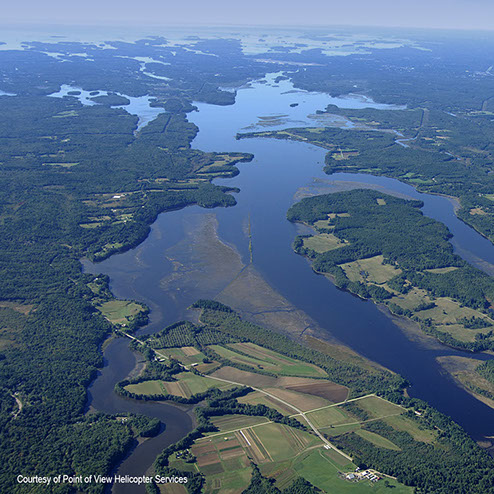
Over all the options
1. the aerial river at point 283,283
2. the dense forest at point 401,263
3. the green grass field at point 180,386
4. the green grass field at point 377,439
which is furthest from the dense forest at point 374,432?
the dense forest at point 401,263

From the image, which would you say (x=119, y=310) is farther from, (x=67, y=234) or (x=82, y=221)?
(x=82, y=221)

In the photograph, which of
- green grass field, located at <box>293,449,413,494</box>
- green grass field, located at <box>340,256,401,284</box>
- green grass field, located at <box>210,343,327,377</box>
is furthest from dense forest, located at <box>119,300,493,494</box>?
green grass field, located at <box>340,256,401,284</box>

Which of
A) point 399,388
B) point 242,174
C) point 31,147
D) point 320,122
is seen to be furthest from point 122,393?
point 320,122

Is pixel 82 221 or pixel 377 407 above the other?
pixel 82 221

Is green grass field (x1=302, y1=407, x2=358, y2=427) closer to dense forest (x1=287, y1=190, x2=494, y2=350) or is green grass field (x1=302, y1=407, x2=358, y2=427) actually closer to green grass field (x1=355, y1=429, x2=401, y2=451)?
green grass field (x1=355, y1=429, x2=401, y2=451)

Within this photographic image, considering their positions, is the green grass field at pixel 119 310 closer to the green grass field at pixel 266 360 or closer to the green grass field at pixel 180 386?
the green grass field at pixel 266 360

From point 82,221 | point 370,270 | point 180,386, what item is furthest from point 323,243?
point 82,221

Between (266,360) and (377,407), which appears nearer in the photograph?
(377,407)

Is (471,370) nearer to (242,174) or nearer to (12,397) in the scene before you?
(12,397)

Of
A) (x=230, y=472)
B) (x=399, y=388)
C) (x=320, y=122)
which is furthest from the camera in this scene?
(x=320, y=122)
